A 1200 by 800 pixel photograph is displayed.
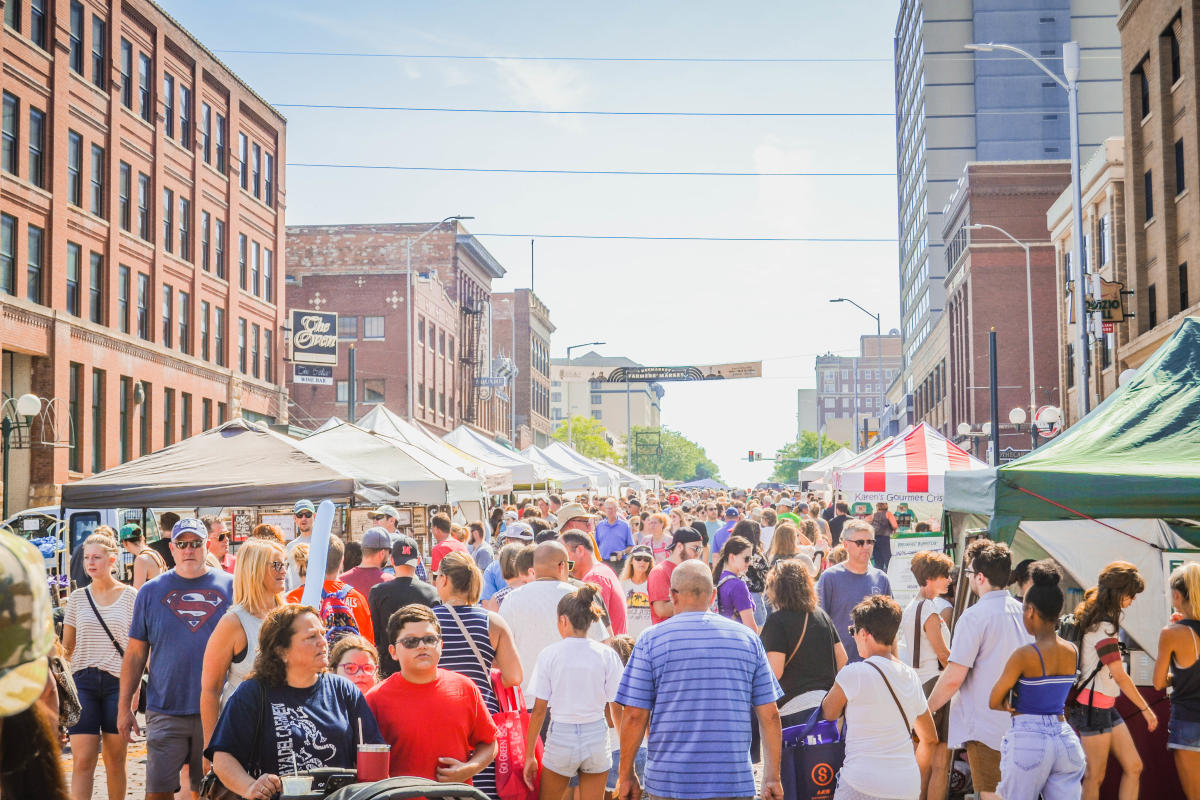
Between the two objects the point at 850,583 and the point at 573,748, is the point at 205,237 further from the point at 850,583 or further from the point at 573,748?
the point at 573,748

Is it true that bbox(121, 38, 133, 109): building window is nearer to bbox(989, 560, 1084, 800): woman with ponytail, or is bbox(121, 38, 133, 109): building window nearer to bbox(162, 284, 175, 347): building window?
bbox(162, 284, 175, 347): building window

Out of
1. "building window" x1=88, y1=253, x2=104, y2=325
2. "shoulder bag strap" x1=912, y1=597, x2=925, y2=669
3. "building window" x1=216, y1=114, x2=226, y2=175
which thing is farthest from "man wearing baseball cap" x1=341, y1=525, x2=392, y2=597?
"building window" x1=216, y1=114, x2=226, y2=175

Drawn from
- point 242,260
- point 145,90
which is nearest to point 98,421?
point 145,90

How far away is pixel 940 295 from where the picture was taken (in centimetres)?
9044

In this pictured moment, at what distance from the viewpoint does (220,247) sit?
42.3m

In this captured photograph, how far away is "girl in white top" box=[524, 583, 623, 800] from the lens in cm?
695

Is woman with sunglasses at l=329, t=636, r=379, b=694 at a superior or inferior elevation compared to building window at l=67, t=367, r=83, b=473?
inferior

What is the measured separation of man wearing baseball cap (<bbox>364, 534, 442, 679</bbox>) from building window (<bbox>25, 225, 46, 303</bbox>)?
25173 millimetres

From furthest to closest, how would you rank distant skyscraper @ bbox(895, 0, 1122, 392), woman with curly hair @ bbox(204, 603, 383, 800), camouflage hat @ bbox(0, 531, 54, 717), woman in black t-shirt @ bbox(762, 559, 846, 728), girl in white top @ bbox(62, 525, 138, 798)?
distant skyscraper @ bbox(895, 0, 1122, 392), girl in white top @ bbox(62, 525, 138, 798), woman in black t-shirt @ bbox(762, 559, 846, 728), woman with curly hair @ bbox(204, 603, 383, 800), camouflage hat @ bbox(0, 531, 54, 717)

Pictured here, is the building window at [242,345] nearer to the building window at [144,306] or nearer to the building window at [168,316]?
the building window at [168,316]

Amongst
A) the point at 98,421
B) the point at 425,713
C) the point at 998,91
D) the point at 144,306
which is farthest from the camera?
the point at 998,91

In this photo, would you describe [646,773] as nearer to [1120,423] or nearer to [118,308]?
[1120,423]

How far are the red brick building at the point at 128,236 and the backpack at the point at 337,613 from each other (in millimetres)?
24197

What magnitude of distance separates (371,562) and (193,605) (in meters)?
2.26
